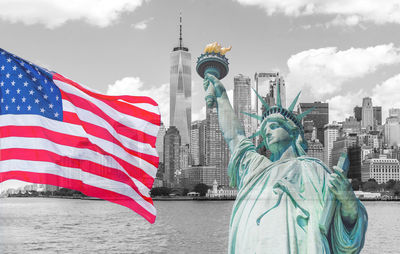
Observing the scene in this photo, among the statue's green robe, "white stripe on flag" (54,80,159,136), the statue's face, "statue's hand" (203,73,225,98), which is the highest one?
"statue's hand" (203,73,225,98)

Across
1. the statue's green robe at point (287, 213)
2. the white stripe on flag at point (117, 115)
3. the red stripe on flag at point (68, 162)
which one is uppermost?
the white stripe on flag at point (117, 115)

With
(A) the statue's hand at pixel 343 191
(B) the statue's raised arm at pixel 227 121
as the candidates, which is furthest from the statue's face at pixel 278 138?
(A) the statue's hand at pixel 343 191

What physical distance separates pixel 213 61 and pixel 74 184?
116 inches

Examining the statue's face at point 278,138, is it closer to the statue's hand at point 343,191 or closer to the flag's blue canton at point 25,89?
the statue's hand at point 343,191

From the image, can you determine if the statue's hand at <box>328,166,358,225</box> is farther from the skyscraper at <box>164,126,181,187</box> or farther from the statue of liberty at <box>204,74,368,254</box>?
the skyscraper at <box>164,126,181,187</box>

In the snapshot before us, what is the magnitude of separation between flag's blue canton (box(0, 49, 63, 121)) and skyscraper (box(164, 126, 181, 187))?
420 feet

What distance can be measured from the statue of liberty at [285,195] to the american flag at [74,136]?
1233 millimetres

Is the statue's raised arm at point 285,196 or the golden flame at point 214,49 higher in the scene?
the golden flame at point 214,49

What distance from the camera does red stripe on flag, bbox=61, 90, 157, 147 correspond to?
5938 millimetres

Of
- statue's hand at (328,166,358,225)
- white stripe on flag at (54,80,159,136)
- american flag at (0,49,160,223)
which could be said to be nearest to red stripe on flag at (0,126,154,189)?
american flag at (0,49,160,223)

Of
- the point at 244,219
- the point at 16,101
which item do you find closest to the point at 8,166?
the point at 16,101

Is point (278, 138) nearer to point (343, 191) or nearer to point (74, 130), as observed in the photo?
point (343, 191)

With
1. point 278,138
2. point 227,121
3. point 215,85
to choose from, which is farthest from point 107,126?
point 278,138

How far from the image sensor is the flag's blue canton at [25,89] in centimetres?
557
